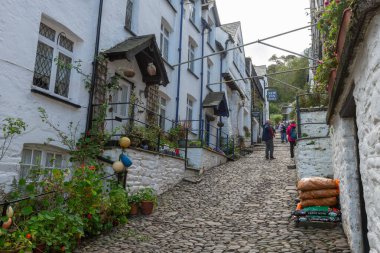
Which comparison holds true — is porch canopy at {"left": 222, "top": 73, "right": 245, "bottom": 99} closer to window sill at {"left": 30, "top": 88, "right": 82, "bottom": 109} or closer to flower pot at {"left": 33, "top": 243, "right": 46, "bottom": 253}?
window sill at {"left": 30, "top": 88, "right": 82, "bottom": 109}

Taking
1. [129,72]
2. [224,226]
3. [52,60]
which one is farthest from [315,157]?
[52,60]

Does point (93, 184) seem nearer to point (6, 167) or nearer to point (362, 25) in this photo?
point (6, 167)

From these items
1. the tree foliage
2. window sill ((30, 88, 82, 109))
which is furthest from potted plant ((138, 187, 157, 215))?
the tree foliage

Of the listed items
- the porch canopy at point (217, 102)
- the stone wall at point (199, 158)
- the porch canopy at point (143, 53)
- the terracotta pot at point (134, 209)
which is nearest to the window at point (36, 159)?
the terracotta pot at point (134, 209)

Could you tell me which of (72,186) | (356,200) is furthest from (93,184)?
(356,200)

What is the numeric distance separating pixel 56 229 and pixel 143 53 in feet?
21.0

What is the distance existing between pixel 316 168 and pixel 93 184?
5.65 m

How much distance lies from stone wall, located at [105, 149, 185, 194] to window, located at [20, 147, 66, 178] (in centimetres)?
105

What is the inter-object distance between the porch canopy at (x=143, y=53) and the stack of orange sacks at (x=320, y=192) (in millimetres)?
5407

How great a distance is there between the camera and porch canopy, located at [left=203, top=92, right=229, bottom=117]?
15.8 meters

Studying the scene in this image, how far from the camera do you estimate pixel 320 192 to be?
18.6ft

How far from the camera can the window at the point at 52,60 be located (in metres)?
6.83

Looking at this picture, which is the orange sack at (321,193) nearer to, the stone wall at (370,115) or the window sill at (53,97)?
the stone wall at (370,115)

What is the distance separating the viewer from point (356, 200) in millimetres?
4270
